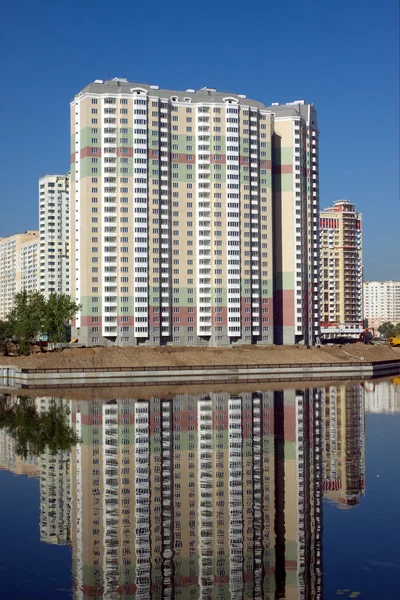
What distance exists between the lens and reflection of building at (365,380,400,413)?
72438 millimetres

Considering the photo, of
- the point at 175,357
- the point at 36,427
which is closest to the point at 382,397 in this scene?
the point at 36,427

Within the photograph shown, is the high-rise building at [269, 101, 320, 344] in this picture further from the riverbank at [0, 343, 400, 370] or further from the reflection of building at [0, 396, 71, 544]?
the reflection of building at [0, 396, 71, 544]

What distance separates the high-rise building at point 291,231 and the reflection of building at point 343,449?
2539 inches

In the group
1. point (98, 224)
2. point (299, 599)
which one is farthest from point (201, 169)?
point (299, 599)

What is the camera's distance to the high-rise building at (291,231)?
147m

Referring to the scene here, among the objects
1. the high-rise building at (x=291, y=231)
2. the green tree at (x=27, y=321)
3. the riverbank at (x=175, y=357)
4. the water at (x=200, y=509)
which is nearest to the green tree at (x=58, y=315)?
the green tree at (x=27, y=321)

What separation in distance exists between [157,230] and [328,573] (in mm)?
111035

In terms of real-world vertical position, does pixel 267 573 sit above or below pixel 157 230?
below

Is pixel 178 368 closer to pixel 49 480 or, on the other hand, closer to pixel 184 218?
pixel 184 218

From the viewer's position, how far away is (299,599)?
22578mm

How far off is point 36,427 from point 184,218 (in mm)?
82608

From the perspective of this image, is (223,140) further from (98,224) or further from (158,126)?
(98,224)

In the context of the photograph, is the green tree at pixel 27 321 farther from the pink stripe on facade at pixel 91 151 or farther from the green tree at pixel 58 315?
the pink stripe on facade at pixel 91 151

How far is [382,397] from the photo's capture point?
84.2 metres
